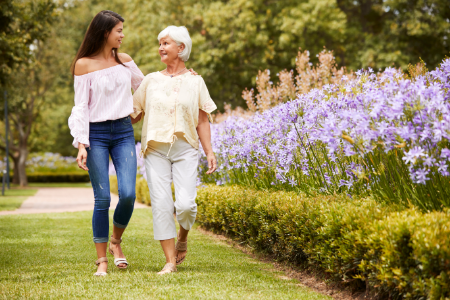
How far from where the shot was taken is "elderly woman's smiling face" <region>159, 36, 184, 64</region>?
4.51 m

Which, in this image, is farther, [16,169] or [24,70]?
[16,169]

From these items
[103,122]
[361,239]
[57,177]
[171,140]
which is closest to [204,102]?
[171,140]

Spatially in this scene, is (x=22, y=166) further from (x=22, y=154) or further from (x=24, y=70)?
(x=24, y=70)

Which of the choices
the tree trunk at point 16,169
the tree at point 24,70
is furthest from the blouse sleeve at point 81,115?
the tree trunk at point 16,169

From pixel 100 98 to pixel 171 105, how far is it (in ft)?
2.08

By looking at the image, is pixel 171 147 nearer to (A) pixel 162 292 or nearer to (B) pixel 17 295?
(A) pixel 162 292

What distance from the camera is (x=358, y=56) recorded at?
23.0 meters

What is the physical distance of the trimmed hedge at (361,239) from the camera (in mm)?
2695

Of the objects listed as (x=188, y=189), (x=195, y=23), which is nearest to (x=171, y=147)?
(x=188, y=189)

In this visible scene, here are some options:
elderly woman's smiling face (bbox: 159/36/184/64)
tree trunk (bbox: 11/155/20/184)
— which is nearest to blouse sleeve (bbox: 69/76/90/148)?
elderly woman's smiling face (bbox: 159/36/184/64)

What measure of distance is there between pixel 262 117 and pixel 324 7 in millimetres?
16277

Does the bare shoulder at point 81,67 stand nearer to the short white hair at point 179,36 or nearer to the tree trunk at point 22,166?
the short white hair at point 179,36

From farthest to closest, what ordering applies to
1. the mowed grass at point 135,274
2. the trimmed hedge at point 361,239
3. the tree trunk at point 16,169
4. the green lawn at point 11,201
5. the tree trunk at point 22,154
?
1. the tree trunk at point 16,169
2. the tree trunk at point 22,154
3. the green lawn at point 11,201
4. the mowed grass at point 135,274
5. the trimmed hedge at point 361,239

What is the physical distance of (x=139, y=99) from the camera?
4.68 metres
